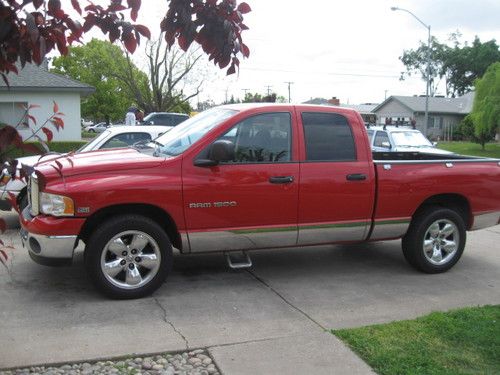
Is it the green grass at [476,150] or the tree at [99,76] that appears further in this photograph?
the tree at [99,76]

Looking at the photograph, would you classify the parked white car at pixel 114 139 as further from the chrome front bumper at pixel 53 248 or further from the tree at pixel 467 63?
the tree at pixel 467 63

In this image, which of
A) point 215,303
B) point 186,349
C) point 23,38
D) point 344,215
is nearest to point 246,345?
point 186,349

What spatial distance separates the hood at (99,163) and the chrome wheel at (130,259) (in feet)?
2.09

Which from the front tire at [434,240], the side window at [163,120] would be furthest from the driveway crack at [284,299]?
the side window at [163,120]

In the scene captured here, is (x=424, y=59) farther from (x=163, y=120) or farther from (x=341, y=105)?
(x=163, y=120)

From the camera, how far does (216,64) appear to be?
2951mm

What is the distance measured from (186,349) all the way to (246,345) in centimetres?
47

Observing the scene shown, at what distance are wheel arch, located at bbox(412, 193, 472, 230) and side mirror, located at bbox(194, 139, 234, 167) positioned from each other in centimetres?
247

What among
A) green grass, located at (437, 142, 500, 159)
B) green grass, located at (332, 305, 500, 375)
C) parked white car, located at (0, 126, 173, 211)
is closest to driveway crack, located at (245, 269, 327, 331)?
green grass, located at (332, 305, 500, 375)

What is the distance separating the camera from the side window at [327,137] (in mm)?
6047

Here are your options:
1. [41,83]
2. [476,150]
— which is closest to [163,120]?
[41,83]

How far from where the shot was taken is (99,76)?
52250 millimetres

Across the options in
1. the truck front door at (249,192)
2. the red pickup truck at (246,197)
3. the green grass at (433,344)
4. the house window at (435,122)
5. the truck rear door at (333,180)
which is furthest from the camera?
the house window at (435,122)

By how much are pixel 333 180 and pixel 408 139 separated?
11.6m
